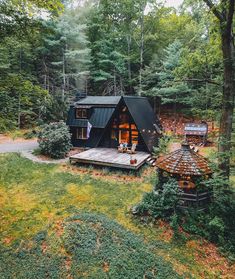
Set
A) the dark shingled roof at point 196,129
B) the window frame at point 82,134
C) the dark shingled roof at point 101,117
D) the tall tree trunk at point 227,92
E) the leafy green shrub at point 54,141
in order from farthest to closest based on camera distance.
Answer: the dark shingled roof at point 196,129
the window frame at point 82,134
the dark shingled roof at point 101,117
the leafy green shrub at point 54,141
the tall tree trunk at point 227,92

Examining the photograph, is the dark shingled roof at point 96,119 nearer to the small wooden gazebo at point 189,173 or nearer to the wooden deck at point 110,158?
the wooden deck at point 110,158

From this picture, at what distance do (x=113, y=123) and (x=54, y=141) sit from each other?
183 inches

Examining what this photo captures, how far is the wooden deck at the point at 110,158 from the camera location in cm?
1244

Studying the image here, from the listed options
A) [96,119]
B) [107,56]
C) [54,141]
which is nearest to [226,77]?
[96,119]

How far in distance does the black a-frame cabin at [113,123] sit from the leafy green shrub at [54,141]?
191 cm

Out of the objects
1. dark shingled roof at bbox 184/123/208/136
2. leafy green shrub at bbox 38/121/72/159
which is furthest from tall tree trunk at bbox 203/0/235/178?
dark shingled roof at bbox 184/123/208/136

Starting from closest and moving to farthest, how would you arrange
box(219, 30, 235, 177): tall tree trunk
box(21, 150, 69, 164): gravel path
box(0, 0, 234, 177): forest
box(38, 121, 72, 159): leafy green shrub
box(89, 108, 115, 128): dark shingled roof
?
box(219, 30, 235, 177): tall tree trunk → box(21, 150, 69, 164): gravel path → box(38, 121, 72, 159): leafy green shrub → box(89, 108, 115, 128): dark shingled roof → box(0, 0, 234, 177): forest

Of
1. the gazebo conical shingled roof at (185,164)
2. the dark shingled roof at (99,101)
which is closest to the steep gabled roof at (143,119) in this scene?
the dark shingled roof at (99,101)

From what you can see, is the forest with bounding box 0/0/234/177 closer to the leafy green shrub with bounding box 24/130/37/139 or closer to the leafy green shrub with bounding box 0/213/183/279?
the leafy green shrub with bounding box 24/130/37/139

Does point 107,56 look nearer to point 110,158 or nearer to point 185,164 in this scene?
point 110,158

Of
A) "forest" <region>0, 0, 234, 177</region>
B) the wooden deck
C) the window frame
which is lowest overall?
the wooden deck

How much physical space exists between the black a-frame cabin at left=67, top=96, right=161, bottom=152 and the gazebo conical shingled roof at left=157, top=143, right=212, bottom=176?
6.11 m

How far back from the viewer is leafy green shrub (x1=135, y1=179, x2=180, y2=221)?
25.3 feet

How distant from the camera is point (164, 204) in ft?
25.9
